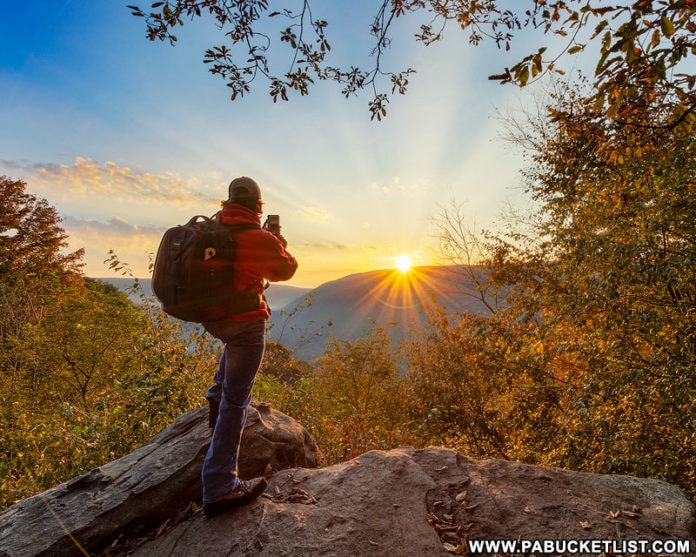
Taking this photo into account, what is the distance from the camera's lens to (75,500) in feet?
11.9

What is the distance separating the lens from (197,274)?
291 cm

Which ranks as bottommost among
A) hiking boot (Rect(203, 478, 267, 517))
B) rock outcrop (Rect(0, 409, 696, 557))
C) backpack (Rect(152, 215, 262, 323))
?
rock outcrop (Rect(0, 409, 696, 557))

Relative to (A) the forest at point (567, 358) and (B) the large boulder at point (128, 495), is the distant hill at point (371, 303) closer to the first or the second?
(A) the forest at point (567, 358)

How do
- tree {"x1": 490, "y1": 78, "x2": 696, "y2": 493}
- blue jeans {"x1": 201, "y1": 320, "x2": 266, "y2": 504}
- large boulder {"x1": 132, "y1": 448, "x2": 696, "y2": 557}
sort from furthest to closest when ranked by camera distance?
tree {"x1": 490, "y1": 78, "x2": 696, "y2": 493} < blue jeans {"x1": 201, "y1": 320, "x2": 266, "y2": 504} < large boulder {"x1": 132, "y1": 448, "x2": 696, "y2": 557}

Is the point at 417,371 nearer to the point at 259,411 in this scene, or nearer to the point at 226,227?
the point at 259,411

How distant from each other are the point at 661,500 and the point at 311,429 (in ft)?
23.9

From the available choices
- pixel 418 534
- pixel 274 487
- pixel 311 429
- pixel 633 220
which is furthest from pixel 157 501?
pixel 633 220

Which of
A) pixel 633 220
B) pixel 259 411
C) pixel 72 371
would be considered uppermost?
pixel 633 220

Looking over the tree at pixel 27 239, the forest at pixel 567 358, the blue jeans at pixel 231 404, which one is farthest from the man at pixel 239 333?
the tree at pixel 27 239

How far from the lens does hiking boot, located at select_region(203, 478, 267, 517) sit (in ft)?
10.9

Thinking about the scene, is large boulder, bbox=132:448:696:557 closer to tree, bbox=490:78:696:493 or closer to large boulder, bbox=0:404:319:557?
large boulder, bbox=0:404:319:557

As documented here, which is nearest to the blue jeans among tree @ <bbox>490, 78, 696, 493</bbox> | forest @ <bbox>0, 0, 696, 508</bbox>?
forest @ <bbox>0, 0, 696, 508</bbox>

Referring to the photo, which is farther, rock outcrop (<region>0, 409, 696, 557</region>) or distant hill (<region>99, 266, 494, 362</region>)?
distant hill (<region>99, 266, 494, 362</region>)

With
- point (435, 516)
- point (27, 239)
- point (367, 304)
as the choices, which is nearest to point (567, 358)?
point (435, 516)
